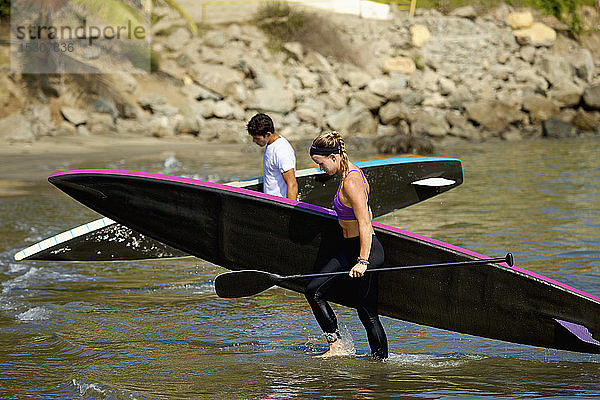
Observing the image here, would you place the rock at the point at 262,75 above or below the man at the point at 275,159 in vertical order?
above

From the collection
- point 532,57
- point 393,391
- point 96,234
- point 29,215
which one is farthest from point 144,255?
point 532,57

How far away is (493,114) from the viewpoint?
2953cm

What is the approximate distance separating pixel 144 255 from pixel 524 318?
4.02m

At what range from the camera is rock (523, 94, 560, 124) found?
3025 cm

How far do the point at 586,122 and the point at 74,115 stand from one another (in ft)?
58.7

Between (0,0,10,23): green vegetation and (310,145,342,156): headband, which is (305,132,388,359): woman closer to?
(310,145,342,156): headband

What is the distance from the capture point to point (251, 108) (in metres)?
27.9

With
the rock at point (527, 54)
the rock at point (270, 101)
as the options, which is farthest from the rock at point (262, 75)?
the rock at point (527, 54)

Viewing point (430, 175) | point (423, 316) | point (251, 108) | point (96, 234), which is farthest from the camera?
point (251, 108)

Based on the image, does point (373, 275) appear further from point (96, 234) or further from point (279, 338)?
point (96, 234)

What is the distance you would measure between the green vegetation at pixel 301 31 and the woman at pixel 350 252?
27.0 m

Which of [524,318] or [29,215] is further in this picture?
[29,215]

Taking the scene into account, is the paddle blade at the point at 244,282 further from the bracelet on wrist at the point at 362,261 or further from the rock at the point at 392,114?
the rock at the point at 392,114

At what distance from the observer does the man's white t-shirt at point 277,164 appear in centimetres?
693
